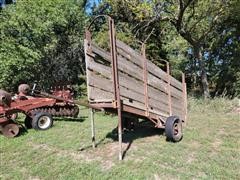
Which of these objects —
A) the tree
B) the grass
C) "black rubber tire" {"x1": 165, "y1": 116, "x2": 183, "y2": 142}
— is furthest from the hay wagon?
the tree

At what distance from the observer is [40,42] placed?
17984mm

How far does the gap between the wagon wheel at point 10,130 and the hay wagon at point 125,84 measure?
8.33 feet

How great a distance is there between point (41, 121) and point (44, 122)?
0.10 metres

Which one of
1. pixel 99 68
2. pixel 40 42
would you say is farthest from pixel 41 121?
pixel 40 42

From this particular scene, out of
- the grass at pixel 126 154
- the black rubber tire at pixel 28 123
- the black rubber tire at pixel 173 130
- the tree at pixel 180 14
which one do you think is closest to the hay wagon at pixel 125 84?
the black rubber tire at pixel 173 130

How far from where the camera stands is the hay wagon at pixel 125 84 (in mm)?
6354

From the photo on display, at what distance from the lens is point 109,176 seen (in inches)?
219

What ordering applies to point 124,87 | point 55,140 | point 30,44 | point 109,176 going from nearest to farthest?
1. point 109,176
2. point 124,87
3. point 55,140
4. point 30,44

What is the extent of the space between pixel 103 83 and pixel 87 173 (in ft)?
6.27

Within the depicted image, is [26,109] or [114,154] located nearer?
[114,154]

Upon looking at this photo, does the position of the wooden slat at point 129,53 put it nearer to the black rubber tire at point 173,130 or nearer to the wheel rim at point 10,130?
the black rubber tire at point 173,130

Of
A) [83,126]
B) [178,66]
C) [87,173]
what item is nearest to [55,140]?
[83,126]

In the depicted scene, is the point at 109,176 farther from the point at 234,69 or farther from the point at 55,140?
the point at 234,69

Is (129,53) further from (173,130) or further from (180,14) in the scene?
(180,14)
